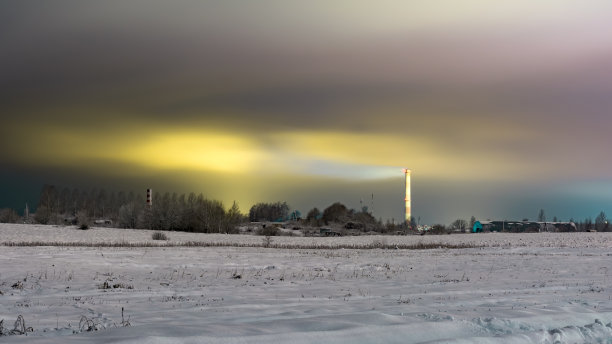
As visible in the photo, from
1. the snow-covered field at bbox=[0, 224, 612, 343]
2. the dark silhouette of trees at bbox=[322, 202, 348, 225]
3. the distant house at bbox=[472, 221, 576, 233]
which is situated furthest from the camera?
the dark silhouette of trees at bbox=[322, 202, 348, 225]

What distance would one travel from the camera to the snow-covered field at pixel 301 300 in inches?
435

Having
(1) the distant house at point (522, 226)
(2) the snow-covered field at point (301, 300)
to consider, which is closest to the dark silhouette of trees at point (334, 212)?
(1) the distant house at point (522, 226)

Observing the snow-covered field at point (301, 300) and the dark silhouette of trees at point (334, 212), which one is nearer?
A: the snow-covered field at point (301, 300)

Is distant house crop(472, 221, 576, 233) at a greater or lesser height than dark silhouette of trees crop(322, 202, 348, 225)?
lesser

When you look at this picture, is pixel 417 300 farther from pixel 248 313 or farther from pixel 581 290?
pixel 581 290

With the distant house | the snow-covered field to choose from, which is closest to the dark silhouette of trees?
the distant house

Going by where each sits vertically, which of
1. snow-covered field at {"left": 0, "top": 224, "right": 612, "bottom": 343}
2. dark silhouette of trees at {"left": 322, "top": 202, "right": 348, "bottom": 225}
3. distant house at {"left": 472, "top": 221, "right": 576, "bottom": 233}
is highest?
Result: dark silhouette of trees at {"left": 322, "top": 202, "right": 348, "bottom": 225}

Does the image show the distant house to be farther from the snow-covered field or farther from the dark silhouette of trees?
the snow-covered field

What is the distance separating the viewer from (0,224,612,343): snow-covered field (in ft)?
36.2

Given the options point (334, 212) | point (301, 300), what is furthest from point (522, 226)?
point (301, 300)

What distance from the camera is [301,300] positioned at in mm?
18406

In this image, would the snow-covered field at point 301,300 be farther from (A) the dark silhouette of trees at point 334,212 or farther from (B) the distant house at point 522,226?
(A) the dark silhouette of trees at point 334,212

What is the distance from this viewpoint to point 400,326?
11.5 meters

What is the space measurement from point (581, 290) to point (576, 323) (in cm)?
893
